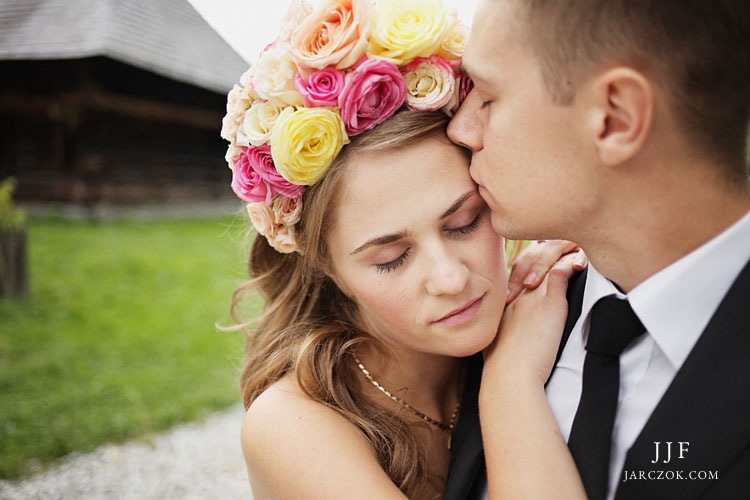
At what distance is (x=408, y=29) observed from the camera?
205 cm

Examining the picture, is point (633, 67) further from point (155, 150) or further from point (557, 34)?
point (155, 150)

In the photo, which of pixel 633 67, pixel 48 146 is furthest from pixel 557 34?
pixel 48 146

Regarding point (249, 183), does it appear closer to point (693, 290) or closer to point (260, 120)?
point (260, 120)

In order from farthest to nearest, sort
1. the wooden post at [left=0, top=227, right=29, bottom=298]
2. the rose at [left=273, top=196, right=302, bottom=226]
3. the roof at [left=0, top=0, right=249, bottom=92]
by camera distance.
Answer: the wooden post at [left=0, top=227, right=29, bottom=298] → the roof at [left=0, top=0, right=249, bottom=92] → the rose at [left=273, top=196, right=302, bottom=226]

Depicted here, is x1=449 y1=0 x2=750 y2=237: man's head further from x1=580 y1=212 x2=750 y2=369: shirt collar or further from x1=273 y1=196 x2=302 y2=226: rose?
x1=273 y1=196 x2=302 y2=226: rose

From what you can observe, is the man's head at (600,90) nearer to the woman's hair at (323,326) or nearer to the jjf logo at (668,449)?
the woman's hair at (323,326)

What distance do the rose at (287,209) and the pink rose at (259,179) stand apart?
0.03 metres

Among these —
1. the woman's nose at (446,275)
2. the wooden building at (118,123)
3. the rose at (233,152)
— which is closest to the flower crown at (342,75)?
the rose at (233,152)

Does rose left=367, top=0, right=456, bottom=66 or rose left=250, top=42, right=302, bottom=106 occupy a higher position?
rose left=367, top=0, right=456, bottom=66

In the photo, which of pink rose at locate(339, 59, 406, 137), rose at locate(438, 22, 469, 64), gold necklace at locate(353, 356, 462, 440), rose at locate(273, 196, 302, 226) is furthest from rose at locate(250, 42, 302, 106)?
gold necklace at locate(353, 356, 462, 440)

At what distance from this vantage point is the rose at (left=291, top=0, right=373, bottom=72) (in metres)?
2.00

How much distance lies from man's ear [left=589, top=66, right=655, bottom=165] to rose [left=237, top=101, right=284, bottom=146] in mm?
1026

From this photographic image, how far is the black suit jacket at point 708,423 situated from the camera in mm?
1427

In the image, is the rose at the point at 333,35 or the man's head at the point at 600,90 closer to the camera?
the man's head at the point at 600,90
